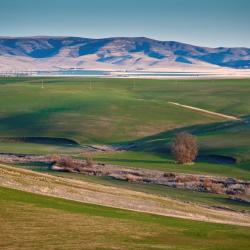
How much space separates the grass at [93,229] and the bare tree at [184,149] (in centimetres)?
3853

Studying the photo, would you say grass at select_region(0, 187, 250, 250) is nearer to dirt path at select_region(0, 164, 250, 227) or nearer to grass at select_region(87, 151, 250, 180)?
dirt path at select_region(0, 164, 250, 227)

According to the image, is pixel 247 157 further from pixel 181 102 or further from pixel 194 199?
pixel 181 102

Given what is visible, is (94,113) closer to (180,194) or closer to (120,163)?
(120,163)

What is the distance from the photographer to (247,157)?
77812 millimetres

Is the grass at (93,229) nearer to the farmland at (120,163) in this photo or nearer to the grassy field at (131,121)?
the farmland at (120,163)

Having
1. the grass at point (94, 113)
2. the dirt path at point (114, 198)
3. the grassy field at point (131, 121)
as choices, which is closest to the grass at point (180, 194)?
the dirt path at point (114, 198)

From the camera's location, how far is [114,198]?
44000 millimetres

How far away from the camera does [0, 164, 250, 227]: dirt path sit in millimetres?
41344

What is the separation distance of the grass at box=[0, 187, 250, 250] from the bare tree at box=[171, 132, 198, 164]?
126 feet

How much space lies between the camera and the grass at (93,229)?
2912 cm

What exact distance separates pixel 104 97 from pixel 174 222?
101m

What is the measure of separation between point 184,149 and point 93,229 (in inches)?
1771

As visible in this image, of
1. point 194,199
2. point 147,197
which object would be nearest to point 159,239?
point 147,197

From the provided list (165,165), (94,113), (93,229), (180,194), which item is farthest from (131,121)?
(93,229)
